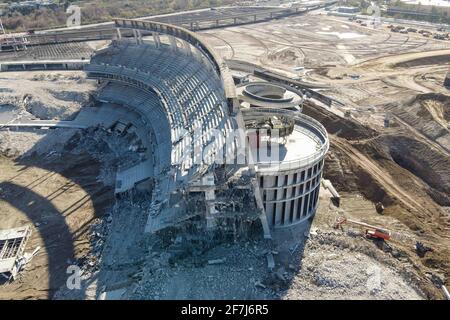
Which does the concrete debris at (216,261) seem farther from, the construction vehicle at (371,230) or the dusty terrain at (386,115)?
the dusty terrain at (386,115)

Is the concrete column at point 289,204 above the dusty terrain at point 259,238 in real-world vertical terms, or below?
above

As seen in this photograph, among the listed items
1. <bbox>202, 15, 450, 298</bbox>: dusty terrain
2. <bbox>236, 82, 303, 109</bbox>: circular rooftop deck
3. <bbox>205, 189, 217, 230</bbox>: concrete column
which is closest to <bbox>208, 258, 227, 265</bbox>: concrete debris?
<bbox>205, 189, 217, 230</bbox>: concrete column

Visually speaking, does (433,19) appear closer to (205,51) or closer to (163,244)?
(205,51)

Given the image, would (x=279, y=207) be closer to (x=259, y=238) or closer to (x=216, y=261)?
(x=259, y=238)

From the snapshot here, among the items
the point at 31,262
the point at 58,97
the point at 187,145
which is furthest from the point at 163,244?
the point at 58,97

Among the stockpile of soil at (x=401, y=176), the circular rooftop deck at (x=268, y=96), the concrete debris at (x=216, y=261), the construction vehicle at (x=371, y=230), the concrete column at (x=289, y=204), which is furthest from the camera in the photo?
the circular rooftop deck at (x=268, y=96)

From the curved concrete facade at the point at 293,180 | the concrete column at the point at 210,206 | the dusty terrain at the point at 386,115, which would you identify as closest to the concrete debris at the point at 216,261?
the concrete column at the point at 210,206

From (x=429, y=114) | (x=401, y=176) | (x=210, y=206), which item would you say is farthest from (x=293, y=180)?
(x=429, y=114)

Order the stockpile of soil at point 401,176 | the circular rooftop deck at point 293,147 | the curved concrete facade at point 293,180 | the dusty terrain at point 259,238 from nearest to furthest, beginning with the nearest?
the dusty terrain at point 259,238 → the curved concrete facade at point 293,180 → the circular rooftop deck at point 293,147 → the stockpile of soil at point 401,176

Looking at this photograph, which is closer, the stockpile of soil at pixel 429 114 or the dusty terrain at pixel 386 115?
the dusty terrain at pixel 386 115
